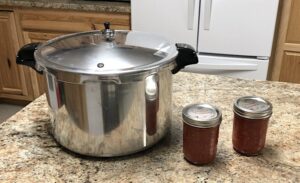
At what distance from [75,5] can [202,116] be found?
5.47 feet

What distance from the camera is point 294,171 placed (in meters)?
0.72

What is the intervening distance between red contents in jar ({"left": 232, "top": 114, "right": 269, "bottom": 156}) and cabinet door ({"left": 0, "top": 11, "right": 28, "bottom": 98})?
2039 mm

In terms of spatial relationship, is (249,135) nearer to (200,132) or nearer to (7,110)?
(200,132)

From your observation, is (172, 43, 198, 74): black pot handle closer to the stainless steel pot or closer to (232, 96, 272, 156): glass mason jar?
the stainless steel pot

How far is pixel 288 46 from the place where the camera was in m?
1.99

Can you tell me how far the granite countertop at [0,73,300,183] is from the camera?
703 millimetres

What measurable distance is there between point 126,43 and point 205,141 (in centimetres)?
30

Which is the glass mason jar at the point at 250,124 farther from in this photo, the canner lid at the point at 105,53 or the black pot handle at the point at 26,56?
the black pot handle at the point at 26,56

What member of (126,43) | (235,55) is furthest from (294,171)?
(235,55)

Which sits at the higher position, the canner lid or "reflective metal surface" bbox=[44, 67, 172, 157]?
the canner lid

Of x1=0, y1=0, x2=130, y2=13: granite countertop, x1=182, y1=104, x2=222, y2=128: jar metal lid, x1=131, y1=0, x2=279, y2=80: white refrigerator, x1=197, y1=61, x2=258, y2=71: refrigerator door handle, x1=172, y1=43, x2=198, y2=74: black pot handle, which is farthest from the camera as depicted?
x1=0, y1=0, x2=130, y2=13: granite countertop

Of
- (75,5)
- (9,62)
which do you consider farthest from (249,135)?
(9,62)

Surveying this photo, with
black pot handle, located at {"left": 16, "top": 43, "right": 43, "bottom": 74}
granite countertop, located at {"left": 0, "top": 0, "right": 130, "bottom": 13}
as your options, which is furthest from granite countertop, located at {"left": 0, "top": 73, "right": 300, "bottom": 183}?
granite countertop, located at {"left": 0, "top": 0, "right": 130, "bottom": 13}

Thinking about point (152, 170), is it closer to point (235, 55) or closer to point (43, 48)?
point (43, 48)
